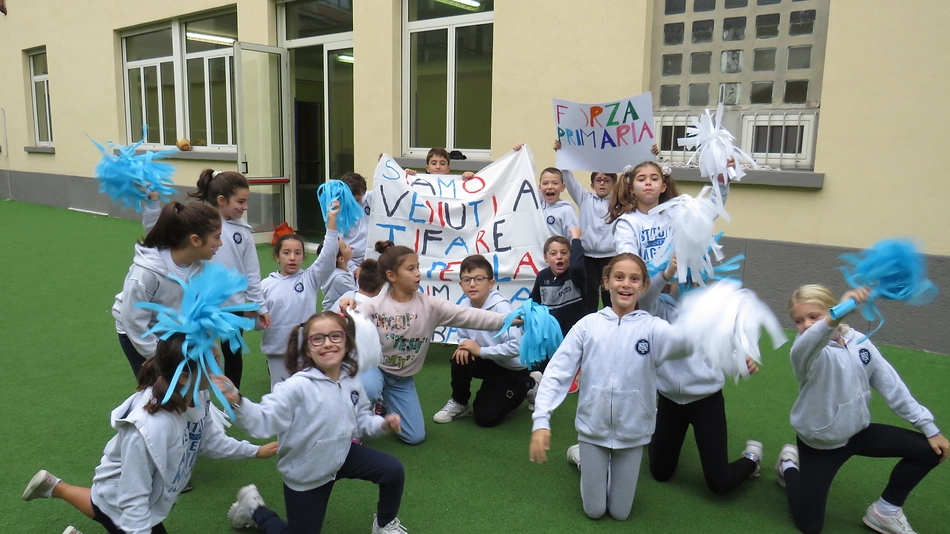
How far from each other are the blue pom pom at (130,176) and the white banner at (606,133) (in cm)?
270

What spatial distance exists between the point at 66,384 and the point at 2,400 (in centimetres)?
38

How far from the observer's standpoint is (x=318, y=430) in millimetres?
2602

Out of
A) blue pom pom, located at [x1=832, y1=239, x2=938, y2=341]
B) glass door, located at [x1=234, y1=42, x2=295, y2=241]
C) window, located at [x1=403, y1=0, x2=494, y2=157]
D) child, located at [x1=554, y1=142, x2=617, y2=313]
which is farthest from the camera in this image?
glass door, located at [x1=234, y1=42, x2=295, y2=241]

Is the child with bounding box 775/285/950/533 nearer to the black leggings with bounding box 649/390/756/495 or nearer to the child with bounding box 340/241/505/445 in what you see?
the black leggings with bounding box 649/390/756/495

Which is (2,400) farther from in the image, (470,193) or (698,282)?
(698,282)

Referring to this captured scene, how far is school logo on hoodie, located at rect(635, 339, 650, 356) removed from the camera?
2.96 meters

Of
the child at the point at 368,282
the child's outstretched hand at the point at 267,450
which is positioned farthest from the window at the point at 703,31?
the child's outstretched hand at the point at 267,450

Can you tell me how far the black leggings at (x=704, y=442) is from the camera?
10.2 feet

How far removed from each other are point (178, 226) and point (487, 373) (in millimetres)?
1917

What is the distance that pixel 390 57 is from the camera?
28.4 feet

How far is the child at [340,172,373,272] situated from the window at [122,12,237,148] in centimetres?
688

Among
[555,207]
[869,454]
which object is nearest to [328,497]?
[869,454]

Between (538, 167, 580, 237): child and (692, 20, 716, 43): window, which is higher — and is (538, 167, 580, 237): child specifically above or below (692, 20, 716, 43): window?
below

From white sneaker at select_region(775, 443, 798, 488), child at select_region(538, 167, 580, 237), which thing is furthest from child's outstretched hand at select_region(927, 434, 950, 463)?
child at select_region(538, 167, 580, 237)
